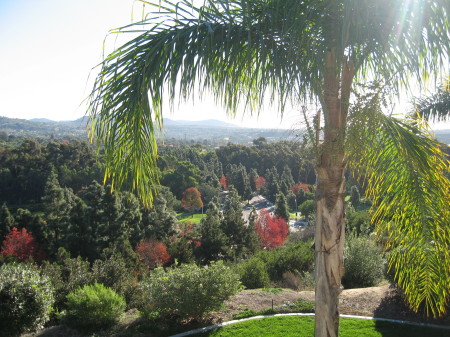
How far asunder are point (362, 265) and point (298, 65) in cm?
892

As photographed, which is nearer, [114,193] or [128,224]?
[114,193]

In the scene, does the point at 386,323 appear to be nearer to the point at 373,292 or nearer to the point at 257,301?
the point at 373,292

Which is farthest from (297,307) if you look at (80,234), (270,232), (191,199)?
(191,199)

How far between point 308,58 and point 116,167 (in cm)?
179

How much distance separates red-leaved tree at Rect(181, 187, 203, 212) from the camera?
40.8 meters

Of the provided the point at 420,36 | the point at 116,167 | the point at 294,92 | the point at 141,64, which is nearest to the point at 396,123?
the point at 420,36

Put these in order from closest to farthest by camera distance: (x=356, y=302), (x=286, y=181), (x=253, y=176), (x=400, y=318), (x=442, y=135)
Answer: (x=400, y=318), (x=442, y=135), (x=356, y=302), (x=286, y=181), (x=253, y=176)

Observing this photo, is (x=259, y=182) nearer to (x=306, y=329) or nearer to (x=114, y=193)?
(x=114, y=193)

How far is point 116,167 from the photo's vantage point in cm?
294

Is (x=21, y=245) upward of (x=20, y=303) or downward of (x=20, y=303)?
downward

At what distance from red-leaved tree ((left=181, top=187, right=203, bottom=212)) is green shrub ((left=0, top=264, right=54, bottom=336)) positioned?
33.5 m

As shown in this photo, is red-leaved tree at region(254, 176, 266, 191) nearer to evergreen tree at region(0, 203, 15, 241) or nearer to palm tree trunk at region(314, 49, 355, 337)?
evergreen tree at region(0, 203, 15, 241)

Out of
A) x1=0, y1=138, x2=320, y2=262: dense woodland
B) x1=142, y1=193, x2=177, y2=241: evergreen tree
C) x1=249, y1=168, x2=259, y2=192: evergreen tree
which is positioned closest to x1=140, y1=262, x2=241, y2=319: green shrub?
x1=0, y1=138, x2=320, y2=262: dense woodland

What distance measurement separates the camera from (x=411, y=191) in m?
3.11
